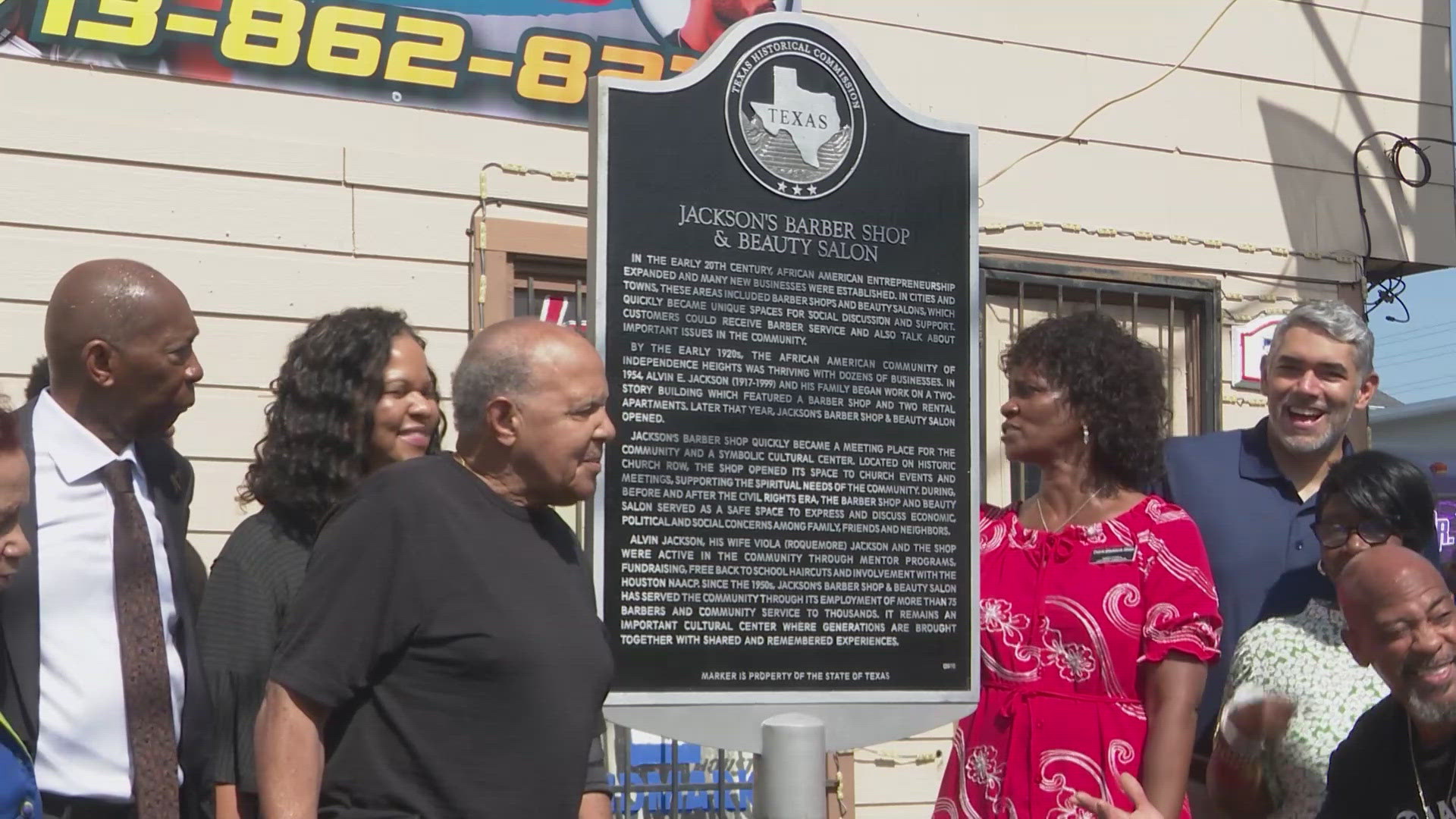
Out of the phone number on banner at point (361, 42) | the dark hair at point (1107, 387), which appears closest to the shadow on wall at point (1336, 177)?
the phone number on banner at point (361, 42)

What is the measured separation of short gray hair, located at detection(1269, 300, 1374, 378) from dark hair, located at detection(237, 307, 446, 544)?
7.52ft

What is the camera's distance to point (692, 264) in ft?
14.0

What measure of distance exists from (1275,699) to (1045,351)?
993 mm

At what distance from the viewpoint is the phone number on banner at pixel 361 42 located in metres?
6.10

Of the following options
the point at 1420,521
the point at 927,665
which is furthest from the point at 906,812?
the point at 1420,521

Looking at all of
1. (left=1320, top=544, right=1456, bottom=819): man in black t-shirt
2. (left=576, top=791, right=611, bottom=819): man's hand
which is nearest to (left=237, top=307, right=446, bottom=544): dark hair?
(left=576, top=791, right=611, bottom=819): man's hand

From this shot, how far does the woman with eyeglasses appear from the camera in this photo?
4.06 m

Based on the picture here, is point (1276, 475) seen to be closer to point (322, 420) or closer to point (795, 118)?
point (795, 118)

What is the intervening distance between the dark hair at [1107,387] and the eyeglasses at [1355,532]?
44cm

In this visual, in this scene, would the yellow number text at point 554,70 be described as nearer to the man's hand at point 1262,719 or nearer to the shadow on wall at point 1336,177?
the shadow on wall at point 1336,177

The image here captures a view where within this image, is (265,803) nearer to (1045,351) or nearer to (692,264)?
(692,264)

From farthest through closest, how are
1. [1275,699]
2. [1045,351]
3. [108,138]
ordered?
[108,138] → [1045,351] → [1275,699]

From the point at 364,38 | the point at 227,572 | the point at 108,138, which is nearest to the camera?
the point at 227,572

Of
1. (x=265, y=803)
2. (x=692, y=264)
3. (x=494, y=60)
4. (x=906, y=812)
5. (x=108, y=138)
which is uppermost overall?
(x=494, y=60)
